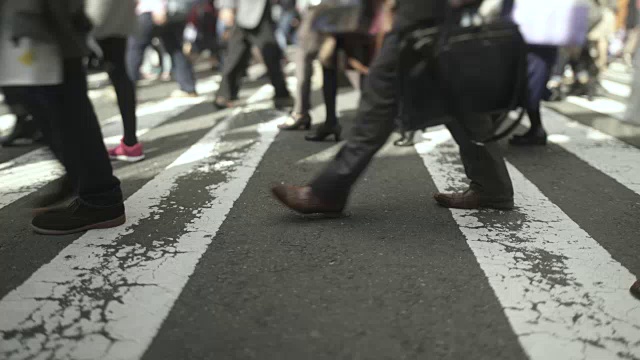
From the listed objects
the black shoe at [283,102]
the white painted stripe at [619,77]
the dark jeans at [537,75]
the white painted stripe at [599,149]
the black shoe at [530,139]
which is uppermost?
the dark jeans at [537,75]

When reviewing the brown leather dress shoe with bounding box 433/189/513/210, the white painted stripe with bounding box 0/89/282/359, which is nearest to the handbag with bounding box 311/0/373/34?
the brown leather dress shoe with bounding box 433/189/513/210

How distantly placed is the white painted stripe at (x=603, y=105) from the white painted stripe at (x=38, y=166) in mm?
4981

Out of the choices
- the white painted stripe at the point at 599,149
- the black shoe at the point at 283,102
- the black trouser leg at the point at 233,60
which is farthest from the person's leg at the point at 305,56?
the white painted stripe at the point at 599,149

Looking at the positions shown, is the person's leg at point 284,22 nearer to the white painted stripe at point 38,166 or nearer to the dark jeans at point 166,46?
the dark jeans at point 166,46

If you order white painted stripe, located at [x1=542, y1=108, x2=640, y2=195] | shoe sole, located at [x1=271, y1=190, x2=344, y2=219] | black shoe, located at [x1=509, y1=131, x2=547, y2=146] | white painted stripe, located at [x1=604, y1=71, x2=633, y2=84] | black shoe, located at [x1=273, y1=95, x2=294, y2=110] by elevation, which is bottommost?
white painted stripe, located at [x1=604, y1=71, x2=633, y2=84]

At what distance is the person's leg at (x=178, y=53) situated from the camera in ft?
26.7

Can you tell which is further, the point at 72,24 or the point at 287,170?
the point at 287,170

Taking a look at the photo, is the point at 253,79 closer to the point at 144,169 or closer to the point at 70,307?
the point at 144,169

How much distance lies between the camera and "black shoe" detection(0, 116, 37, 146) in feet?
17.0

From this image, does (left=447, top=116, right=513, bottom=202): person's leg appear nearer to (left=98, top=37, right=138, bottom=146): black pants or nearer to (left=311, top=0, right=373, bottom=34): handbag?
(left=311, top=0, right=373, bottom=34): handbag

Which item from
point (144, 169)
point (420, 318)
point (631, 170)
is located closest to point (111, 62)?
point (144, 169)

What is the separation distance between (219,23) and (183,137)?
8.71 m

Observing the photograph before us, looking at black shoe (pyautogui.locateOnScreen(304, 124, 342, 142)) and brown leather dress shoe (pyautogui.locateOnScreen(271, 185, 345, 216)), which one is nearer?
brown leather dress shoe (pyautogui.locateOnScreen(271, 185, 345, 216))

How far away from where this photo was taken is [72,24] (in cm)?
284
